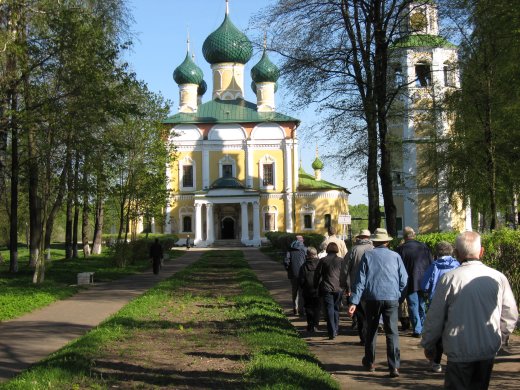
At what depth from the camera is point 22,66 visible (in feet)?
58.1

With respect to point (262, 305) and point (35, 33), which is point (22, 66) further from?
point (262, 305)

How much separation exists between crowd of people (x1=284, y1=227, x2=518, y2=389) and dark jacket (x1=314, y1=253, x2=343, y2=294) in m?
0.02

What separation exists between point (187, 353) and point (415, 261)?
12.7 ft

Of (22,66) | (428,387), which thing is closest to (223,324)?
(428,387)

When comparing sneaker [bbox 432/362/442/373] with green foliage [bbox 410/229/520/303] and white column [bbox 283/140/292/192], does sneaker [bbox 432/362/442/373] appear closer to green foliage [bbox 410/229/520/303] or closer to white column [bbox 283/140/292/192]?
green foliage [bbox 410/229/520/303]

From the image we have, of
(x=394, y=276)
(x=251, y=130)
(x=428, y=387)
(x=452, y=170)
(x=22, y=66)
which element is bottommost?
(x=428, y=387)

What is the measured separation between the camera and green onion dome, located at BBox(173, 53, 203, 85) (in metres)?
64.1

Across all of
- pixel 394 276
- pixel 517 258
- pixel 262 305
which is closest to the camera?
pixel 394 276

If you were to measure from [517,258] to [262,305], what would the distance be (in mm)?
5445

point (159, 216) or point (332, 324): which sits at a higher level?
point (159, 216)

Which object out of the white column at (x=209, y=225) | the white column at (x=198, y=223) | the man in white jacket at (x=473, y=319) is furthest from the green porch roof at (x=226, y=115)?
the man in white jacket at (x=473, y=319)

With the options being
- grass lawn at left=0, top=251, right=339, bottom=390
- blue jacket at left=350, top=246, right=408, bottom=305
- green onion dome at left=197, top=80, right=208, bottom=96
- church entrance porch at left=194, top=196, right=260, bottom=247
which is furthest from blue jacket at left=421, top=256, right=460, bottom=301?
green onion dome at left=197, top=80, right=208, bottom=96

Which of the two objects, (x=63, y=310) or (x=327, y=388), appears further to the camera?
(x=63, y=310)

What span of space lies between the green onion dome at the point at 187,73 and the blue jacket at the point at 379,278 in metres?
57.5
